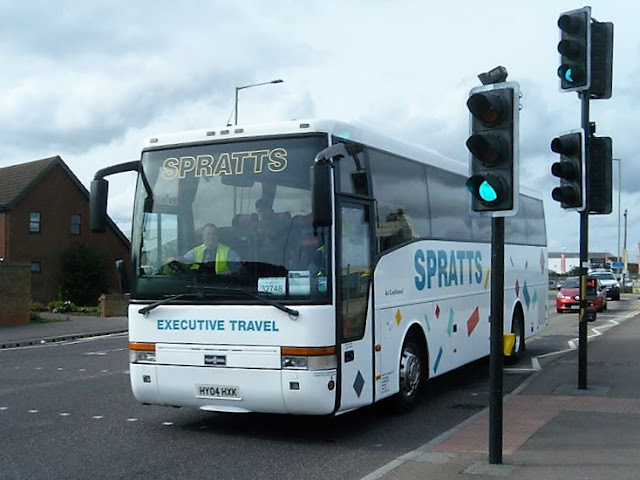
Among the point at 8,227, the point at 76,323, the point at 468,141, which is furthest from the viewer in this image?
the point at 8,227

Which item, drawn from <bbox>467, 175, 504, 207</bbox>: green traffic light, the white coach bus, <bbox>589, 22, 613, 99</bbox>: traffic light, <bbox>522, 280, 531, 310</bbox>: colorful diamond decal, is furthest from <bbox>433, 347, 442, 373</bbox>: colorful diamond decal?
<bbox>522, 280, 531, 310</bbox>: colorful diamond decal

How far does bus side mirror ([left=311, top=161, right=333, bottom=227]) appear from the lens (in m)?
7.40

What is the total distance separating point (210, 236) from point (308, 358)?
5.54ft

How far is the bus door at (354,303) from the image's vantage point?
8062mm

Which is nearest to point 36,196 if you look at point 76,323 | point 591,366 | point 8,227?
point 8,227

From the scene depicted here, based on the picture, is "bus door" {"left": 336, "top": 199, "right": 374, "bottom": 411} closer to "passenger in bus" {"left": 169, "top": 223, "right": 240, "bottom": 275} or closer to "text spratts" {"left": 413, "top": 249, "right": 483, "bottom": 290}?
"passenger in bus" {"left": 169, "top": 223, "right": 240, "bottom": 275}

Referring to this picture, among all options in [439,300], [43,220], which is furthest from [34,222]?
[439,300]

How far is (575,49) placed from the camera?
1058 centimetres

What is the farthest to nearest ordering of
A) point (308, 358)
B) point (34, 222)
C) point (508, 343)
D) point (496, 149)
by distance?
point (34, 222) → point (308, 358) → point (508, 343) → point (496, 149)

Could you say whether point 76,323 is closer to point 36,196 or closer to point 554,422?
point 36,196

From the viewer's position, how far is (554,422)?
8.87 metres

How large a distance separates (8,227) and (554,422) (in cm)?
4000

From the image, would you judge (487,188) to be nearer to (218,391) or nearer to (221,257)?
(221,257)

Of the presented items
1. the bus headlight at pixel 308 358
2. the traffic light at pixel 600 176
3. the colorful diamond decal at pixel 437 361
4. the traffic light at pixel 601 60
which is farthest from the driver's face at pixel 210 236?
the traffic light at pixel 601 60
